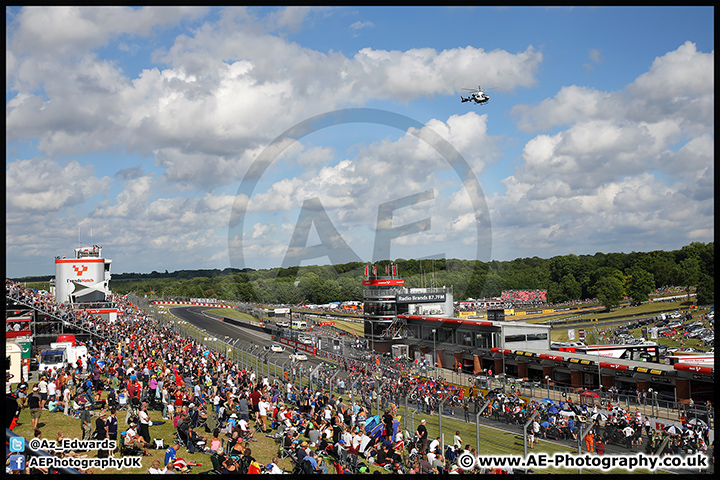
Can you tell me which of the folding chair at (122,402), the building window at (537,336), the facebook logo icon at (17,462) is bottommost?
the building window at (537,336)

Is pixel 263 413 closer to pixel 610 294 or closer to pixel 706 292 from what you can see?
pixel 706 292

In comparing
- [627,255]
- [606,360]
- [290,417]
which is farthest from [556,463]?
[627,255]

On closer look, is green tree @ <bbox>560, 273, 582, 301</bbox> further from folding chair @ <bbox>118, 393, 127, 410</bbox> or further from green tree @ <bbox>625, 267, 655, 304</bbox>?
folding chair @ <bbox>118, 393, 127, 410</bbox>

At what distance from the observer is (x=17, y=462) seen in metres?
7.46

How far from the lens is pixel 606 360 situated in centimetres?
3369

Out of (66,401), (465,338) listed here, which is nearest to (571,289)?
(465,338)

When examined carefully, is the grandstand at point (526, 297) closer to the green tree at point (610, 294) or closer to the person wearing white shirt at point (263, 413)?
the green tree at point (610, 294)

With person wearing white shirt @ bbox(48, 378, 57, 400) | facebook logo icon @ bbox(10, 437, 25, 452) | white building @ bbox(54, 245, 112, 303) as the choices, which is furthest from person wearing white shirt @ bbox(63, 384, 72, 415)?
white building @ bbox(54, 245, 112, 303)

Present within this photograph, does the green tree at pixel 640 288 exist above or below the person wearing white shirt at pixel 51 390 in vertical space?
below

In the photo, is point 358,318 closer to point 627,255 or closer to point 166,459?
point 166,459

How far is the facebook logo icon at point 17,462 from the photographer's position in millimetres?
7339

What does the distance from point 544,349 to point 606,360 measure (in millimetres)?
8322

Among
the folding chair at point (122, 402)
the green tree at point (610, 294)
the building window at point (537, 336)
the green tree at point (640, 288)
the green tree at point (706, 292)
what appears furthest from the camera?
the green tree at point (640, 288)

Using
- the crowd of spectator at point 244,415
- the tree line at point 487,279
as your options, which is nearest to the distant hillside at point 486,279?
the tree line at point 487,279
